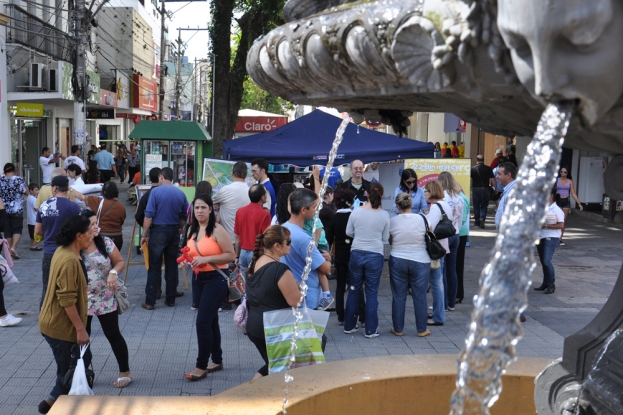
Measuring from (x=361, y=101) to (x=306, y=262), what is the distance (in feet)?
10.7

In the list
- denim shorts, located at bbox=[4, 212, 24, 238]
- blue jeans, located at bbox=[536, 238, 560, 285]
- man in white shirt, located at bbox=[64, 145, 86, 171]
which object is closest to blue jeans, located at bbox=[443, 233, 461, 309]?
blue jeans, located at bbox=[536, 238, 560, 285]

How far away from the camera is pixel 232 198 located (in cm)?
995

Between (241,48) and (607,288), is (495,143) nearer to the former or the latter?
(241,48)

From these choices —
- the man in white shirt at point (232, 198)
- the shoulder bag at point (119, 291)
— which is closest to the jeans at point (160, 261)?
the man in white shirt at point (232, 198)

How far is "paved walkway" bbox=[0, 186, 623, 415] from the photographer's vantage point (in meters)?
6.42

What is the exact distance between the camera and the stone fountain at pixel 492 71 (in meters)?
2.03

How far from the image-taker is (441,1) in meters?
2.23

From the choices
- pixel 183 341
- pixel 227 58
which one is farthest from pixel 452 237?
pixel 227 58

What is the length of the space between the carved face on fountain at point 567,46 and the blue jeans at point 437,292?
6317mm

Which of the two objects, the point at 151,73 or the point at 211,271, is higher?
the point at 151,73

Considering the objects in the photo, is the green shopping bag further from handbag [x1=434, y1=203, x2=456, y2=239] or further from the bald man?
the bald man

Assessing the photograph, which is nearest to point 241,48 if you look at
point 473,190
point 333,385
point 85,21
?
point 85,21

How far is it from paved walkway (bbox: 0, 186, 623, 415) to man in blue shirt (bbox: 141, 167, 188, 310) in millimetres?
275

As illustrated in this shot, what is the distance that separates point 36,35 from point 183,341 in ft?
59.2
